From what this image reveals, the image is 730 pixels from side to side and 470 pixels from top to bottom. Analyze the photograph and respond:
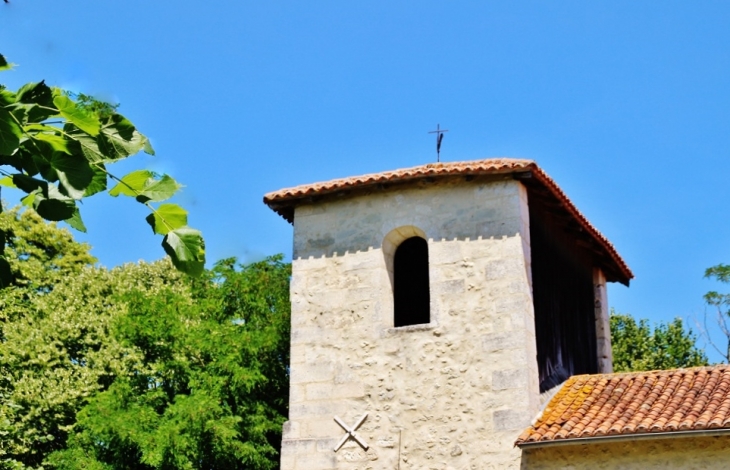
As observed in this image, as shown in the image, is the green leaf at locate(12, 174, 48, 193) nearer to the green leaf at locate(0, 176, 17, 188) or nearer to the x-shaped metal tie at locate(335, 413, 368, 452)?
the green leaf at locate(0, 176, 17, 188)

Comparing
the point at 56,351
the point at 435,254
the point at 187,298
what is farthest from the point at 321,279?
the point at 56,351

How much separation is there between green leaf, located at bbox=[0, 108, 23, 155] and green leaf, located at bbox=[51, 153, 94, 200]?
139 mm

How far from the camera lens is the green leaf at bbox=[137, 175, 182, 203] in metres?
2.87

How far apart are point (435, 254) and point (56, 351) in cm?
1248

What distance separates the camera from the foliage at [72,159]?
2689 millimetres

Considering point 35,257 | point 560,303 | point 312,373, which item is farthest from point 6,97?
point 35,257

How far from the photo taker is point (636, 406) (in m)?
11.1

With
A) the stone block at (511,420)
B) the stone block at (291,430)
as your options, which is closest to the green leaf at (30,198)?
the stone block at (511,420)

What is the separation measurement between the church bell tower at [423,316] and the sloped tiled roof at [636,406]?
0.40 meters

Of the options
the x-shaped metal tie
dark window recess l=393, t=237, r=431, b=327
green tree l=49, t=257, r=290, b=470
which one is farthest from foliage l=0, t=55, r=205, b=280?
green tree l=49, t=257, r=290, b=470

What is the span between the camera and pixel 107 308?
24.0m

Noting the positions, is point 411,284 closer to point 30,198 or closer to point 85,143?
point 30,198

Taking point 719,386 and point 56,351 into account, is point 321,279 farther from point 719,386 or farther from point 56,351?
point 56,351

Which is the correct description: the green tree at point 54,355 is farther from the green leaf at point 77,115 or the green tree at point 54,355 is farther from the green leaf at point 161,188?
the green leaf at point 77,115
